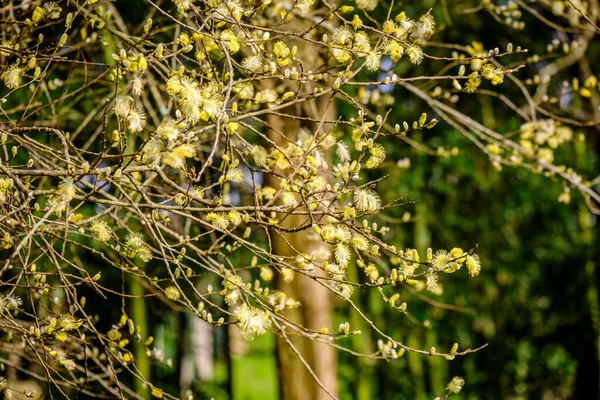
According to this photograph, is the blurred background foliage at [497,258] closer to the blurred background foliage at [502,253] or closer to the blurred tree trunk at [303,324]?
the blurred background foliage at [502,253]

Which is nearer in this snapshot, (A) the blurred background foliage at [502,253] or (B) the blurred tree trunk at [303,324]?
(B) the blurred tree trunk at [303,324]

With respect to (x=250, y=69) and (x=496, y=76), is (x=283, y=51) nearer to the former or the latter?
(x=250, y=69)

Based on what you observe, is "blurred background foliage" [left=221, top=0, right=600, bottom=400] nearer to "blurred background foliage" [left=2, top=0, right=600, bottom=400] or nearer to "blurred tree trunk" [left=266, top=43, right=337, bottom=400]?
"blurred background foliage" [left=2, top=0, right=600, bottom=400]

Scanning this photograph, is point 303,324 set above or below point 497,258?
below

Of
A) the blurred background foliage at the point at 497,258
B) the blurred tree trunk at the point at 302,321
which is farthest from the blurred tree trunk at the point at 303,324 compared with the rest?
the blurred background foliage at the point at 497,258

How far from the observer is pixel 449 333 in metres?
7.31

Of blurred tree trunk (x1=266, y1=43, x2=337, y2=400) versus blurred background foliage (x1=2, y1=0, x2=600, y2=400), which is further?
blurred background foliage (x1=2, y1=0, x2=600, y2=400)

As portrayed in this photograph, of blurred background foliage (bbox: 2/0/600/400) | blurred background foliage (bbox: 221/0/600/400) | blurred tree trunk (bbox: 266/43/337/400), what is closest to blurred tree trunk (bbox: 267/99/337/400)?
blurred tree trunk (bbox: 266/43/337/400)

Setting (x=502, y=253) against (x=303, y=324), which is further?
(x=502, y=253)

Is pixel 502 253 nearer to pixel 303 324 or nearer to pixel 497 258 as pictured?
pixel 497 258

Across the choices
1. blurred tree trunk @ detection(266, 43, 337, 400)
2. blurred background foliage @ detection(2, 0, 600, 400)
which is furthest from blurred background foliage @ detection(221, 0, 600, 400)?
blurred tree trunk @ detection(266, 43, 337, 400)

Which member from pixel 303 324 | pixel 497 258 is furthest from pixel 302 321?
pixel 497 258

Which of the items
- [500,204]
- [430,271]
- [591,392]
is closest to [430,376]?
[591,392]

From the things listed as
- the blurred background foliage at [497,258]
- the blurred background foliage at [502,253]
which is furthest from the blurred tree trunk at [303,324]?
the blurred background foliage at [502,253]
